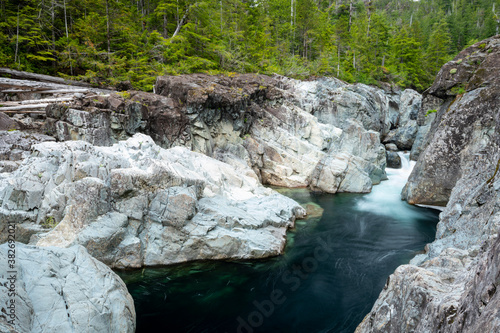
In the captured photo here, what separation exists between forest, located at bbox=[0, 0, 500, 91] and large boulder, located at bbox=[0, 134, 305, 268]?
538 inches

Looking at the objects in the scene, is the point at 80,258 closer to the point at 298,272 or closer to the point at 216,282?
the point at 216,282

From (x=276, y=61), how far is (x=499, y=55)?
2346 cm

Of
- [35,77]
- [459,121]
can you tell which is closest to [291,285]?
[459,121]

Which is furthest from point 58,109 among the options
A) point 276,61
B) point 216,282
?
point 276,61

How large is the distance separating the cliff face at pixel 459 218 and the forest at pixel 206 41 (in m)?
18.6

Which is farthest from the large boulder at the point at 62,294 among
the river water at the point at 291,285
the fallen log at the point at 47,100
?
the fallen log at the point at 47,100

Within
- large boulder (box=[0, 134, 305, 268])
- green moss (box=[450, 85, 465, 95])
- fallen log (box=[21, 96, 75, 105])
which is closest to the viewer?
large boulder (box=[0, 134, 305, 268])

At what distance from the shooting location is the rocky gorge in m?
5.48

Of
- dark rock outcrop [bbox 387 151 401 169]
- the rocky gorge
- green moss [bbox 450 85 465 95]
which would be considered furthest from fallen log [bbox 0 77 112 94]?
dark rock outcrop [bbox 387 151 401 169]

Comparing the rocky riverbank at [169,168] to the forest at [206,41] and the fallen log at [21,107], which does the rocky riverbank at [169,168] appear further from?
the forest at [206,41]

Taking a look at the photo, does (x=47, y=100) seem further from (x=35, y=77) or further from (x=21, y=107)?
(x=35, y=77)

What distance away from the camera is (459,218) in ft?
31.3

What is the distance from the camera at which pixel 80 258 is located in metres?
7.62

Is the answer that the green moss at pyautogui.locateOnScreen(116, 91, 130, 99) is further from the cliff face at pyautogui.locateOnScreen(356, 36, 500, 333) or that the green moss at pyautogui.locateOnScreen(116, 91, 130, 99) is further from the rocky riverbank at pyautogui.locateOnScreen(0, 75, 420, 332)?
the cliff face at pyautogui.locateOnScreen(356, 36, 500, 333)
